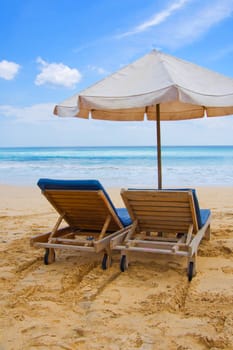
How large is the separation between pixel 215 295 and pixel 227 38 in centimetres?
904

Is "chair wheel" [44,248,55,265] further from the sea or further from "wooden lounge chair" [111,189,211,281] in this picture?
the sea

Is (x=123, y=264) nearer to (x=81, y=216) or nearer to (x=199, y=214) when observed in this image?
(x=81, y=216)

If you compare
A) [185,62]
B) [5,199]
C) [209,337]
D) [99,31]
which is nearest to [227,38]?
[99,31]

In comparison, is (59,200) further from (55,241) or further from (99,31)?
(99,31)

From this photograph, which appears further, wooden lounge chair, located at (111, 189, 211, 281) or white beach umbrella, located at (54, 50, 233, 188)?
wooden lounge chair, located at (111, 189, 211, 281)

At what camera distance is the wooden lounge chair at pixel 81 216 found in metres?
3.74

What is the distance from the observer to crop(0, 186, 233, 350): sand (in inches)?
93.8

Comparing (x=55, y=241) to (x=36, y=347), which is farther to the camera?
(x=55, y=241)

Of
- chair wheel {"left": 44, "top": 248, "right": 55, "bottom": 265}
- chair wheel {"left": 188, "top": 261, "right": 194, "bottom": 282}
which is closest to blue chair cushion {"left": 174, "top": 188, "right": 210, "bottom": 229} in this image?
chair wheel {"left": 188, "top": 261, "right": 194, "bottom": 282}

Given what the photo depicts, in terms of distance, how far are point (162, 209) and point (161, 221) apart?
0.76 feet

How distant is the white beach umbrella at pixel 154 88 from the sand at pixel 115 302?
175 cm

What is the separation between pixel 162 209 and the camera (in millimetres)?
3844

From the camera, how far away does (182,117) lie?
20.8 ft

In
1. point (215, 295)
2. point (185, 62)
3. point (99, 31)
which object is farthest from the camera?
point (99, 31)
